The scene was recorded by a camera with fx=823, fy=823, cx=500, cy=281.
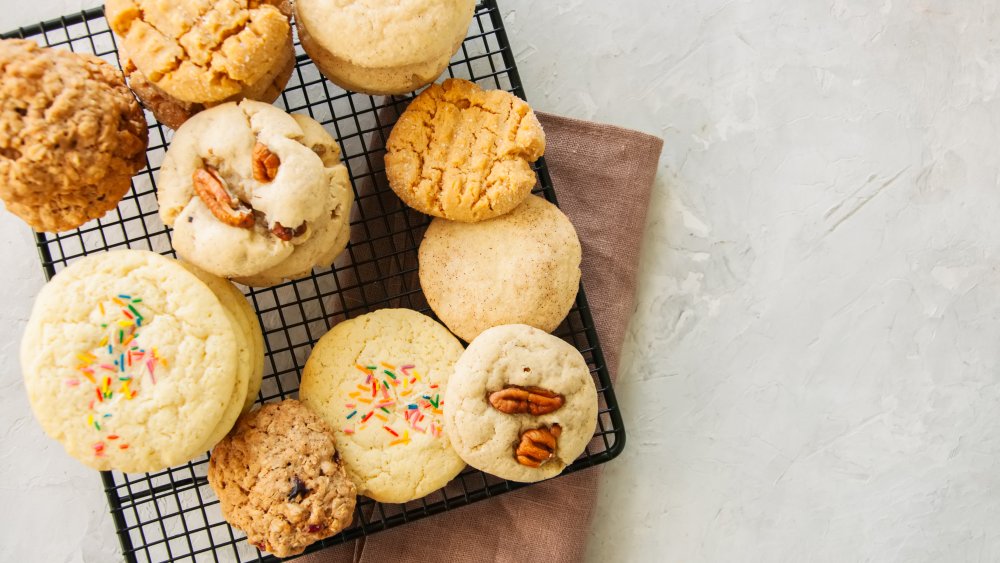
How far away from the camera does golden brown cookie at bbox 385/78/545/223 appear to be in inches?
76.7

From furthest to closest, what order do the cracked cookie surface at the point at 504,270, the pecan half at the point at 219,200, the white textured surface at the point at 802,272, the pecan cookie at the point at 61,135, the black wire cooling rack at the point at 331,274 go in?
the white textured surface at the point at 802,272, the black wire cooling rack at the point at 331,274, the cracked cookie surface at the point at 504,270, the pecan half at the point at 219,200, the pecan cookie at the point at 61,135

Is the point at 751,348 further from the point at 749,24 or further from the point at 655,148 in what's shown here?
the point at 749,24

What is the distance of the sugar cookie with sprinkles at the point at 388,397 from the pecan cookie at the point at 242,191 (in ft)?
0.98

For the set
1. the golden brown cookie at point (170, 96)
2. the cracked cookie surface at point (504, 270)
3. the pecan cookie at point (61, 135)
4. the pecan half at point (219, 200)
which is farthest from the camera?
the cracked cookie surface at point (504, 270)

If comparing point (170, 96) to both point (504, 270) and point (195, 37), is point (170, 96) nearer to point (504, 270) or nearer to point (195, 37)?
point (195, 37)

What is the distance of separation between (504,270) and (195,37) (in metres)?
0.85

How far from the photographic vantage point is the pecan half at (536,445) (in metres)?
1.89

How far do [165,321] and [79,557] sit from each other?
91cm

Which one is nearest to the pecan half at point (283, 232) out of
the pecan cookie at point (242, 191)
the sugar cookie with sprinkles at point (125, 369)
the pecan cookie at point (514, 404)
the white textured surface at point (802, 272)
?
the pecan cookie at point (242, 191)

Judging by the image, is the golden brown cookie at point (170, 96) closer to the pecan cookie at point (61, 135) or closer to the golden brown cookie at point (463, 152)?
the pecan cookie at point (61, 135)

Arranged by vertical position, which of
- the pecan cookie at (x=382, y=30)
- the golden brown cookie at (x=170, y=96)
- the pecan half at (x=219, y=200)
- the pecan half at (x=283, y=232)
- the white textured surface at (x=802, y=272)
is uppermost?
the pecan cookie at (x=382, y=30)

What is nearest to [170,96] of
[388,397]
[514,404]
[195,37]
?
[195,37]

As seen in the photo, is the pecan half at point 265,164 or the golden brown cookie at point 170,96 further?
the golden brown cookie at point 170,96

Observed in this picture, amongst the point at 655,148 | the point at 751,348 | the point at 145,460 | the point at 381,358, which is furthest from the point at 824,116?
the point at 145,460
